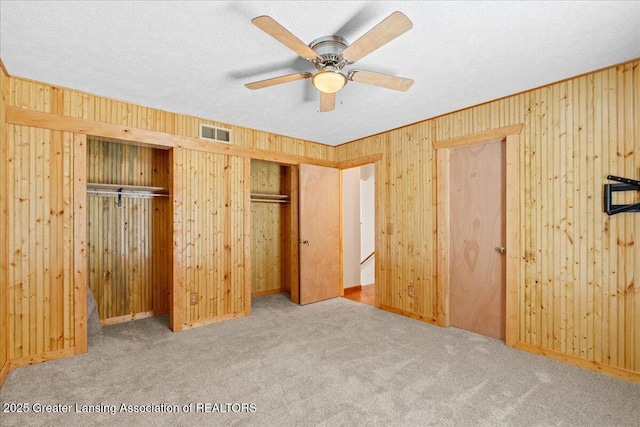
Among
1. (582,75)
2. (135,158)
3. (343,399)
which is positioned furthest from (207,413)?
(582,75)

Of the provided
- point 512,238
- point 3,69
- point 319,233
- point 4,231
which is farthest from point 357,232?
point 3,69

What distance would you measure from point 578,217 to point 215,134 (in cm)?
404

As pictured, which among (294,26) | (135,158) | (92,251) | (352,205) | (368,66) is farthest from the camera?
(352,205)

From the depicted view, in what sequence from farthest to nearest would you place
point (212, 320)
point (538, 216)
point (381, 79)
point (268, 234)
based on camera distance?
point (268, 234), point (212, 320), point (538, 216), point (381, 79)

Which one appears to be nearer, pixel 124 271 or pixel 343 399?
pixel 343 399

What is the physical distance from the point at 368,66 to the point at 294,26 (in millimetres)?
797

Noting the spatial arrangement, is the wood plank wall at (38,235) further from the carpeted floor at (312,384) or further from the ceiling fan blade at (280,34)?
the ceiling fan blade at (280,34)

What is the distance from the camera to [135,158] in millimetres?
4031

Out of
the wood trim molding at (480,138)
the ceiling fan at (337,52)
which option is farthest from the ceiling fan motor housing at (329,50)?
the wood trim molding at (480,138)

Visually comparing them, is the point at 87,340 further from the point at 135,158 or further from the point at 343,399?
the point at 343,399

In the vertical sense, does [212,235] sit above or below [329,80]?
below

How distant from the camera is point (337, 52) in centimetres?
218

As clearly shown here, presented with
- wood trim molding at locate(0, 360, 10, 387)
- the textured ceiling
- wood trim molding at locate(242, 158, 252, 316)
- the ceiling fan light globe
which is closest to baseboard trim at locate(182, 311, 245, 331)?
wood trim molding at locate(242, 158, 252, 316)

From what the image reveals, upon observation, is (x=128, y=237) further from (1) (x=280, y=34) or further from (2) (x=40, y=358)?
(1) (x=280, y=34)
